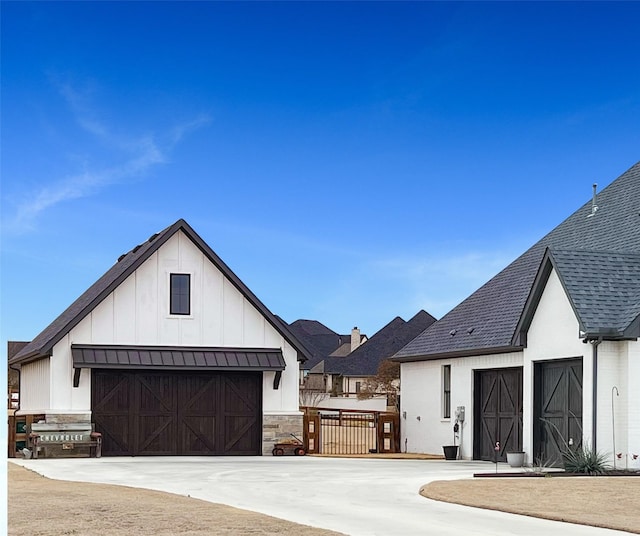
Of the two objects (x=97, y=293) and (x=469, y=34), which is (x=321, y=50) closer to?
(x=469, y=34)

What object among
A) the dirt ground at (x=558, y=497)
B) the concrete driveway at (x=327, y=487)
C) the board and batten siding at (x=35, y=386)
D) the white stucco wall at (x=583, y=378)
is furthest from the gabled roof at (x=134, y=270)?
the dirt ground at (x=558, y=497)

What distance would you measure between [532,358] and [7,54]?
22620 mm

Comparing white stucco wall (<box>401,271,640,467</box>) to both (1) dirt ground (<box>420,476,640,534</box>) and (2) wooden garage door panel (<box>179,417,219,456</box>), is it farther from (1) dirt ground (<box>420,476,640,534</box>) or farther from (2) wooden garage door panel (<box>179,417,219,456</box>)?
(2) wooden garage door panel (<box>179,417,219,456</box>)

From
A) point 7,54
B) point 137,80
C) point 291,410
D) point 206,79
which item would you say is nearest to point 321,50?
point 206,79

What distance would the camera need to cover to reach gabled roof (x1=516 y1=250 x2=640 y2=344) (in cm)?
2384

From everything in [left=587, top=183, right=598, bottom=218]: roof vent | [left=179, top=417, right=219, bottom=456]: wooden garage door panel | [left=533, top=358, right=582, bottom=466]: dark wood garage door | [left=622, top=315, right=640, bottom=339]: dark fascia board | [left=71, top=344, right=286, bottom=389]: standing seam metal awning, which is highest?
[left=587, top=183, right=598, bottom=218]: roof vent

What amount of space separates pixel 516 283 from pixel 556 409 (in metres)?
6.63

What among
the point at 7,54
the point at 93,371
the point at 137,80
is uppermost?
the point at 137,80

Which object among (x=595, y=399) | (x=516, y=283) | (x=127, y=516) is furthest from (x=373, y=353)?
(x=127, y=516)

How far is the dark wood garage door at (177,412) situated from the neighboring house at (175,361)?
0.03 m

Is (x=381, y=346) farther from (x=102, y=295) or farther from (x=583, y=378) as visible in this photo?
(x=583, y=378)

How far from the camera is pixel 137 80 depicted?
25.9 meters

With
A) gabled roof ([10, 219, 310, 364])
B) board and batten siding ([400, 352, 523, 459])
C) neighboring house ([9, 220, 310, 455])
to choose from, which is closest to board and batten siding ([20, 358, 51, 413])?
neighboring house ([9, 220, 310, 455])

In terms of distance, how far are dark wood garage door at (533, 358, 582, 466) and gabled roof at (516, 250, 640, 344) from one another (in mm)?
1440
